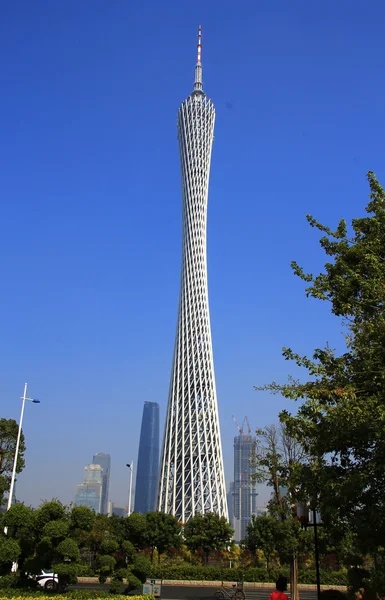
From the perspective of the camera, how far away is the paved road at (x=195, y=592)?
23.5 m

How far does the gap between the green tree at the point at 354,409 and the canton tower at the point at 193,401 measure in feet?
108

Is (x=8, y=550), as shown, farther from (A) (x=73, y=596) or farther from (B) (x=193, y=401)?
(B) (x=193, y=401)

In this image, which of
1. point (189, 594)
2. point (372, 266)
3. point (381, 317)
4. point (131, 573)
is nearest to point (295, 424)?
point (381, 317)

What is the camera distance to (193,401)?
4578 centimetres

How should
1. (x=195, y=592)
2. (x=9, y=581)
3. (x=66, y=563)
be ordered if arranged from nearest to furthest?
(x=9, y=581) < (x=66, y=563) < (x=195, y=592)

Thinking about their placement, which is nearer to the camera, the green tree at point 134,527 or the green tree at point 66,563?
the green tree at point 66,563

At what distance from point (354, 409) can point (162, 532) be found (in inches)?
1053

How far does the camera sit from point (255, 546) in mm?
34469

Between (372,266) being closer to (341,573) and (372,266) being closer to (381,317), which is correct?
(381,317)

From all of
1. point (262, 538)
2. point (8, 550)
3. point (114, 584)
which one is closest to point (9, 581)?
point (8, 550)

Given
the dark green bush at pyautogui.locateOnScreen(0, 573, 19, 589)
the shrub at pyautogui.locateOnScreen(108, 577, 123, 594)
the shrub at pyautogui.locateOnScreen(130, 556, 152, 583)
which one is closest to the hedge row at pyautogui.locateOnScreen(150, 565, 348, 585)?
the shrub at pyautogui.locateOnScreen(130, 556, 152, 583)

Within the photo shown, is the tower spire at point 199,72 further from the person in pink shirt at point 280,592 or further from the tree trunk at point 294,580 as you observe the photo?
the person in pink shirt at point 280,592

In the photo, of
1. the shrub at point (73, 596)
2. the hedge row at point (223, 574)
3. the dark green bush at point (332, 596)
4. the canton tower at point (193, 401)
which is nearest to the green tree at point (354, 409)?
the dark green bush at point (332, 596)

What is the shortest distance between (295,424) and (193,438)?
114 feet
